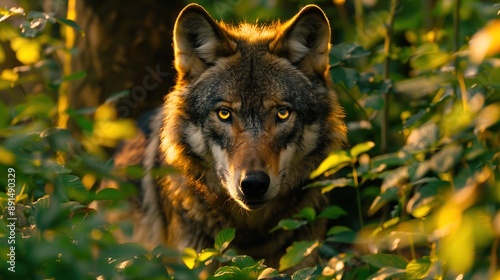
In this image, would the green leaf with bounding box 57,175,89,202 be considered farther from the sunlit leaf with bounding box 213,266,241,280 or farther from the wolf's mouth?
the wolf's mouth

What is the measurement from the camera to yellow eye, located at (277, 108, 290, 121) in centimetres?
433

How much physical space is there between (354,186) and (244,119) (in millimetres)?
848

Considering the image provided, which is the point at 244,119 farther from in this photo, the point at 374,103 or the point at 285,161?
the point at 374,103

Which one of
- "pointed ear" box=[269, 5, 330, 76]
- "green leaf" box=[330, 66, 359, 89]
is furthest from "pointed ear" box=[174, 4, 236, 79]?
"green leaf" box=[330, 66, 359, 89]

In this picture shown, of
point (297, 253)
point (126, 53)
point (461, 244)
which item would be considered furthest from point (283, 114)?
point (461, 244)

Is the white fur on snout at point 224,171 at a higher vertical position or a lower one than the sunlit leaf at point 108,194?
lower

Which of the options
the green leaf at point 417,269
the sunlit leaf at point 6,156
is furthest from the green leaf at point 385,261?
the sunlit leaf at point 6,156

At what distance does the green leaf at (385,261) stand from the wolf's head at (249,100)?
3.66ft

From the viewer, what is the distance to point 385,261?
3113 mm

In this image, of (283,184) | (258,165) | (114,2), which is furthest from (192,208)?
(114,2)

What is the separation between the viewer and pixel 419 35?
6.66 metres

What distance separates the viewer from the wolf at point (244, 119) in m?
4.32

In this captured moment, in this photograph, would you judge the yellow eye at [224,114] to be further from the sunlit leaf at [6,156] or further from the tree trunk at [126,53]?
the sunlit leaf at [6,156]

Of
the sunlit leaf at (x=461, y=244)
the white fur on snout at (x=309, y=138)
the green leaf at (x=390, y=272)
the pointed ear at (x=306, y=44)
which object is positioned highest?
the sunlit leaf at (x=461, y=244)
